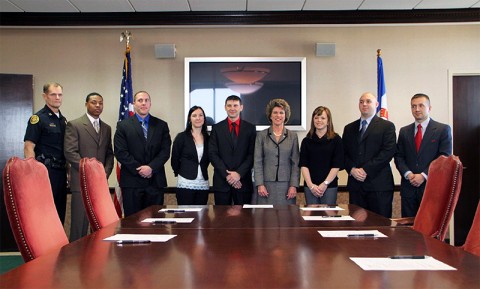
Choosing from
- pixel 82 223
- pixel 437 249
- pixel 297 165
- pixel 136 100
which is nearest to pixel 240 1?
pixel 136 100

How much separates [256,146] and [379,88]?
1960mm

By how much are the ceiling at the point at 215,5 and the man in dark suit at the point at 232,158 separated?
1.50m

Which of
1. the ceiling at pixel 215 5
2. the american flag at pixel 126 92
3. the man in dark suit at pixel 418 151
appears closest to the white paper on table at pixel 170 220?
the man in dark suit at pixel 418 151

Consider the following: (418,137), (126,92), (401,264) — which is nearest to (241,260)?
(401,264)

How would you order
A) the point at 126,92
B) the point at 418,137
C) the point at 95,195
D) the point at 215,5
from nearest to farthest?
1. the point at 95,195
2. the point at 418,137
3. the point at 215,5
4. the point at 126,92

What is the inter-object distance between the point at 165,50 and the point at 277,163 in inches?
89.6

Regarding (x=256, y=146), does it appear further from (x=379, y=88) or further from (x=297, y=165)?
(x=379, y=88)

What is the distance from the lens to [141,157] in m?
4.29

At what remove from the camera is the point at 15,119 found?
5516 mm

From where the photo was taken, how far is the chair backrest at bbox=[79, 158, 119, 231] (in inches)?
101

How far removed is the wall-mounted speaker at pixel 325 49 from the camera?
5594 mm

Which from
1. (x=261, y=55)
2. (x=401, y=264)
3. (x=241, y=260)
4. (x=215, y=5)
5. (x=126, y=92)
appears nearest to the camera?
(x=401, y=264)

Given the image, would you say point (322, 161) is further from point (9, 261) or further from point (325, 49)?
point (9, 261)

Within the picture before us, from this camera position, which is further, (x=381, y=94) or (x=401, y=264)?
(x=381, y=94)
